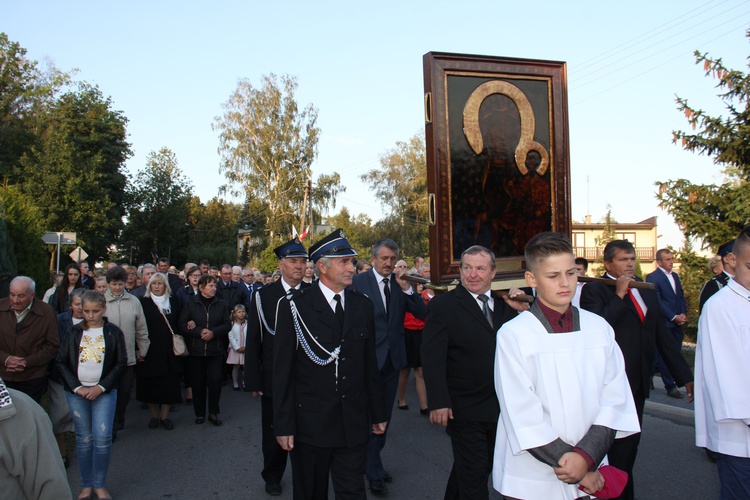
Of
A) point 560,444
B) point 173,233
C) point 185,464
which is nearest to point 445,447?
point 185,464

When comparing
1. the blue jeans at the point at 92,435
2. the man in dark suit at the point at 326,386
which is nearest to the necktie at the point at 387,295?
the man in dark suit at the point at 326,386

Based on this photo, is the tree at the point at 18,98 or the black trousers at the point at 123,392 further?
the tree at the point at 18,98

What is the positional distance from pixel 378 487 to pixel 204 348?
3.78 metres

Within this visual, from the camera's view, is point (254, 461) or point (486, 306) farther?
point (254, 461)

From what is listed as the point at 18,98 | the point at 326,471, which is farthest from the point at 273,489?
the point at 18,98

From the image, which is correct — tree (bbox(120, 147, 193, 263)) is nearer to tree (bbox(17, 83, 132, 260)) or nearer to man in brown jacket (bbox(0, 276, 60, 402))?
tree (bbox(17, 83, 132, 260))

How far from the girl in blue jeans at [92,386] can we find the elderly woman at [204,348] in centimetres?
262

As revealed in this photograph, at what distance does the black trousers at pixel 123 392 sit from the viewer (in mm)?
7008

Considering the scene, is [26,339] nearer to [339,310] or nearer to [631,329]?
[339,310]

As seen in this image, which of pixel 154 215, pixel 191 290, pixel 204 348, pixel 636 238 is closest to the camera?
pixel 204 348

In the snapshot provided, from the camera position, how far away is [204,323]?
840cm

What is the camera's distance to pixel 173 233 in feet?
137

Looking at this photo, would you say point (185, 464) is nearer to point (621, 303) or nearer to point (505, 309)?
point (505, 309)

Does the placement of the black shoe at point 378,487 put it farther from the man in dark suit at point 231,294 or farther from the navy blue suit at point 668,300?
the navy blue suit at point 668,300
